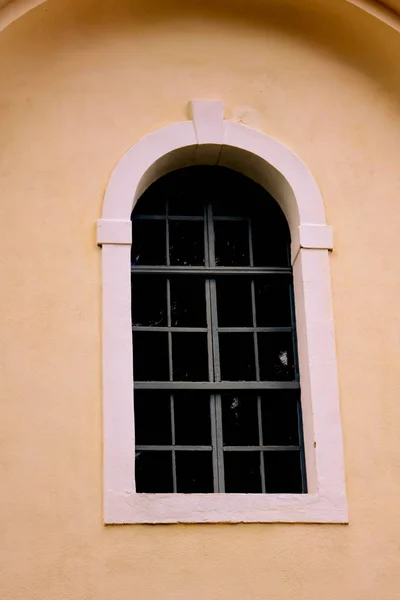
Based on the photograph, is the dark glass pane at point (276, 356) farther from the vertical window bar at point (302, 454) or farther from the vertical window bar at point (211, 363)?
the vertical window bar at point (211, 363)

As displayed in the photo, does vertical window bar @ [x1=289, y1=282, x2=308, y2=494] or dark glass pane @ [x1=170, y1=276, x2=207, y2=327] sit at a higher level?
dark glass pane @ [x1=170, y1=276, x2=207, y2=327]

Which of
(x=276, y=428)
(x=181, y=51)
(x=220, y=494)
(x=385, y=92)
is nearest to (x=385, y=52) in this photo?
(x=385, y=92)

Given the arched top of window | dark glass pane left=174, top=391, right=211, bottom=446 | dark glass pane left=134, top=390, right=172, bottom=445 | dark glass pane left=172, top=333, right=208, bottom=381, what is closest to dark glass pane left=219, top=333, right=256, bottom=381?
dark glass pane left=172, top=333, right=208, bottom=381

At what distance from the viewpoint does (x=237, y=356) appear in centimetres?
933

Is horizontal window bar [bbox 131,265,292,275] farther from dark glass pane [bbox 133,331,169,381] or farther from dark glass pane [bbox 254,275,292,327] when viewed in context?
dark glass pane [bbox 133,331,169,381]

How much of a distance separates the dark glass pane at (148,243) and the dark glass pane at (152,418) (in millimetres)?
952

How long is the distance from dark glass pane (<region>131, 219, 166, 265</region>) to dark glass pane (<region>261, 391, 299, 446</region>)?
1181 mm

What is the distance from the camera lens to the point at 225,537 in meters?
8.53

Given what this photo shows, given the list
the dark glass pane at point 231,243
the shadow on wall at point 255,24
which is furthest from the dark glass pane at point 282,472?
the shadow on wall at point 255,24

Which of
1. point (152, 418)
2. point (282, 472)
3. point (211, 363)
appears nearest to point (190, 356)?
point (211, 363)

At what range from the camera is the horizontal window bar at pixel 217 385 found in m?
9.12

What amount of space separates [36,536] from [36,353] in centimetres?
116

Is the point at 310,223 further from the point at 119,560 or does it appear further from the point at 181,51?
the point at 119,560

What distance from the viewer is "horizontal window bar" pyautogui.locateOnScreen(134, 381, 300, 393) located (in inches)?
359
